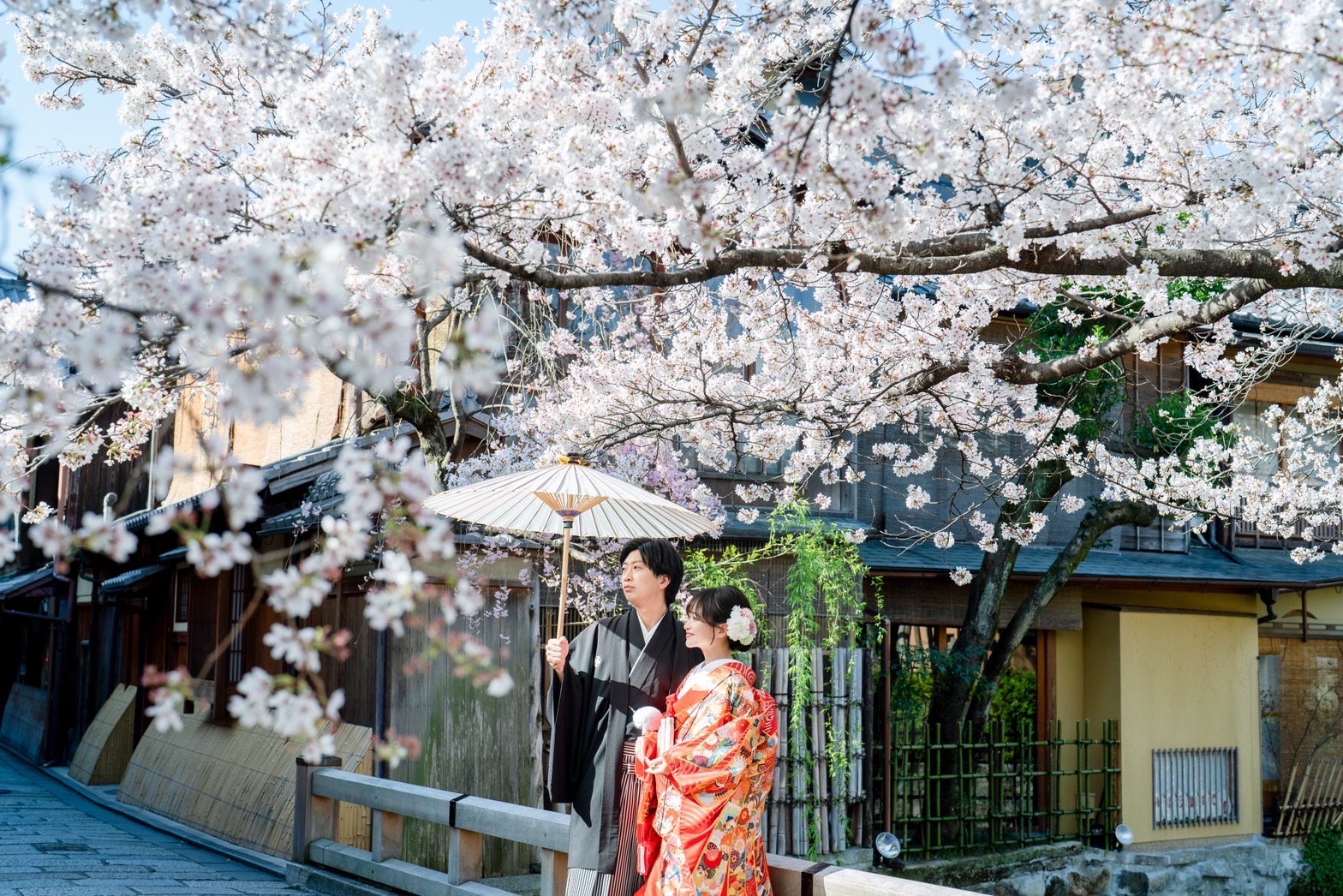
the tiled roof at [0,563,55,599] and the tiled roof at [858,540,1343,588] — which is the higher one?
the tiled roof at [858,540,1343,588]

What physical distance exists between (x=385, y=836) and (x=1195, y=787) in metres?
10.2

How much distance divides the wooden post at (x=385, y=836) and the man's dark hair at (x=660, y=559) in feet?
9.23

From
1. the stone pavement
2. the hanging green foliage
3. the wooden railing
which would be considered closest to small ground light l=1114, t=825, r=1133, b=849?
the hanging green foliage

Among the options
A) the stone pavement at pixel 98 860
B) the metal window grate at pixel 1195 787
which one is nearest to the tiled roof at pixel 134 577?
the stone pavement at pixel 98 860

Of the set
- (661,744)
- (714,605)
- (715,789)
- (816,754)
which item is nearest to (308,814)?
(816,754)

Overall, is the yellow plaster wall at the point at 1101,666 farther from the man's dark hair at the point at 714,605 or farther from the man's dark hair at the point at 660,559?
the man's dark hair at the point at 714,605

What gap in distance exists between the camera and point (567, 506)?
608cm

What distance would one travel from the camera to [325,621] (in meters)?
10.8

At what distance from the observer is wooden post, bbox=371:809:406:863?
736 centimetres

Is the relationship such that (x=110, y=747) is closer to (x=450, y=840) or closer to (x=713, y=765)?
(x=450, y=840)

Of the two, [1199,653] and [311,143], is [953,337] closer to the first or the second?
[311,143]

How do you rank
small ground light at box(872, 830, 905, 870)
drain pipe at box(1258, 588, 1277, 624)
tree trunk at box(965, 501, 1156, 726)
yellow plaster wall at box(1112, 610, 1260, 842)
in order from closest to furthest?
small ground light at box(872, 830, 905, 870) < tree trunk at box(965, 501, 1156, 726) < yellow plaster wall at box(1112, 610, 1260, 842) < drain pipe at box(1258, 588, 1277, 624)

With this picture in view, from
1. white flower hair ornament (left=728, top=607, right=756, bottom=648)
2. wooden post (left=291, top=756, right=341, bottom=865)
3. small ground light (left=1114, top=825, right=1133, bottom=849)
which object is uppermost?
white flower hair ornament (left=728, top=607, right=756, bottom=648)

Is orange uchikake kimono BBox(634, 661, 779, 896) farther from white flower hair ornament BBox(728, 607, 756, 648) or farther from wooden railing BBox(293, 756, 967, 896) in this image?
wooden railing BBox(293, 756, 967, 896)
